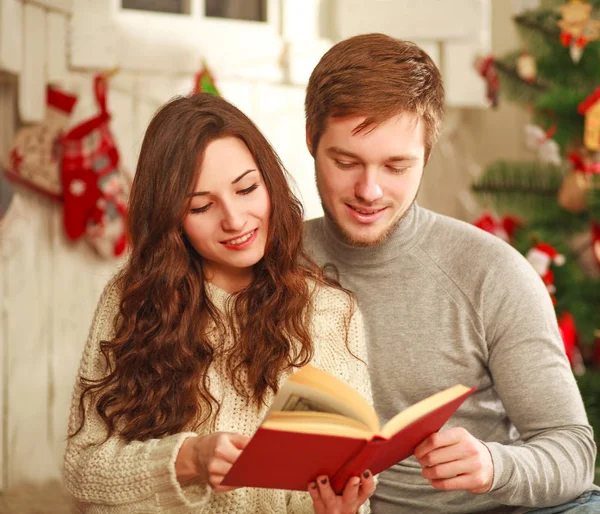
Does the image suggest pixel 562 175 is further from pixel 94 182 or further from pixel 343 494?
pixel 343 494

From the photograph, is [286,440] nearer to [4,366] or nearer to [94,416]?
[94,416]

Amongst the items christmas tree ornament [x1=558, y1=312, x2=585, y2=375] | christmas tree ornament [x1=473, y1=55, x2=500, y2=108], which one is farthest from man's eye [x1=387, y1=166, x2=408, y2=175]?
christmas tree ornament [x1=473, y1=55, x2=500, y2=108]

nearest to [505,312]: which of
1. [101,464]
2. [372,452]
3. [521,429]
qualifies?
[521,429]

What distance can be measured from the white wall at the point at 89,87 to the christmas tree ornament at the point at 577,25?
70 cm

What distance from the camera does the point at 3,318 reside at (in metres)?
2.90

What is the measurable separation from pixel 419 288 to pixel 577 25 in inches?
52.8

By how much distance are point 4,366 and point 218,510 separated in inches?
61.3

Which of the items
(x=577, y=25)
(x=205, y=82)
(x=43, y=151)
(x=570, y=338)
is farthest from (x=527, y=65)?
(x=43, y=151)

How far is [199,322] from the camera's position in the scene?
1.67 m

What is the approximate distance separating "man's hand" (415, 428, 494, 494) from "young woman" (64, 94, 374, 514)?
340 mm

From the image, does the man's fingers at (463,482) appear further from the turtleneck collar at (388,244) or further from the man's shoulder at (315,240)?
the man's shoulder at (315,240)

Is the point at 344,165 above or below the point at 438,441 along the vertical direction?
above

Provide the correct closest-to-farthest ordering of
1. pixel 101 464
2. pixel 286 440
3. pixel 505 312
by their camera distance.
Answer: pixel 286 440 < pixel 101 464 < pixel 505 312

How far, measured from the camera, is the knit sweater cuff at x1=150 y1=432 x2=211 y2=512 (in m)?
1.47
